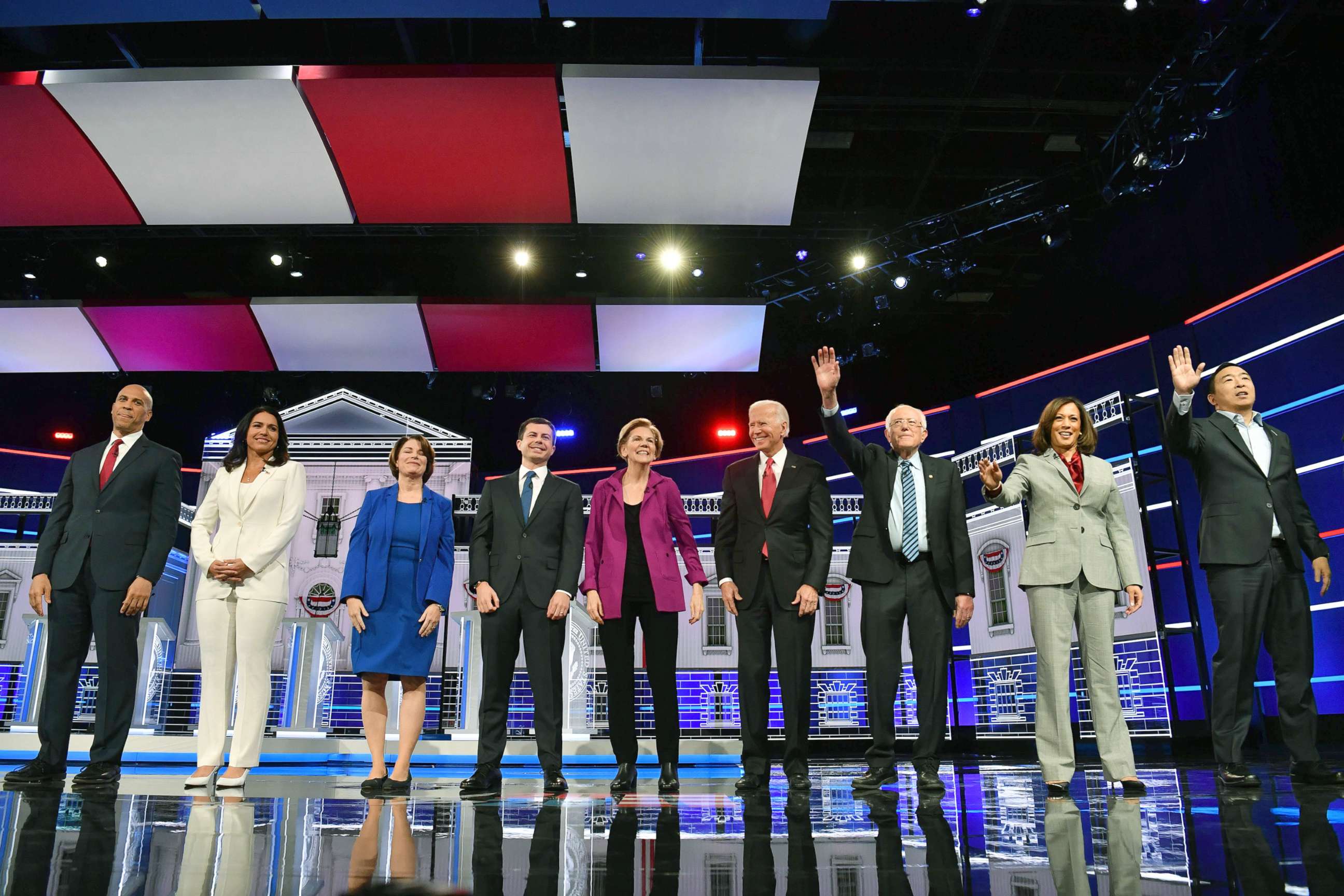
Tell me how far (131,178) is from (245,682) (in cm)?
460

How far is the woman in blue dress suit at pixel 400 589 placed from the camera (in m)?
3.95

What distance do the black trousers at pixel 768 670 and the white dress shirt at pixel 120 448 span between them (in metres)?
3.10

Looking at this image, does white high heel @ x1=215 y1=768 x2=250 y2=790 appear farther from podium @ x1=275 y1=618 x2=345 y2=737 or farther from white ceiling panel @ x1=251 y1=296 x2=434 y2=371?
white ceiling panel @ x1=251 y1=296 x2=434 y2=371

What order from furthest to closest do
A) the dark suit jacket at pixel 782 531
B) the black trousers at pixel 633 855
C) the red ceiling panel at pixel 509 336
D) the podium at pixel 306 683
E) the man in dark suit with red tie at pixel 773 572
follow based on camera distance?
the red ceiling panel at pixel 509 336
the podium at pixel 306 683
the dark suit jacket at pixel 782 531
the man in dark suit with red tie at pixel 773 572
the black trousers at pixel 633 855

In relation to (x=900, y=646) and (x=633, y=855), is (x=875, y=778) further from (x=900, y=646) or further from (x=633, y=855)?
(x=633, y=855)

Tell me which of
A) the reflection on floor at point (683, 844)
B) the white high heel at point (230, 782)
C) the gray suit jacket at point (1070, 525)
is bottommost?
the reflection on floor at point (683, 844)

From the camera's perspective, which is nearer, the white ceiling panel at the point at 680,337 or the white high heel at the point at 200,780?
the white high heel at the point at 200,780

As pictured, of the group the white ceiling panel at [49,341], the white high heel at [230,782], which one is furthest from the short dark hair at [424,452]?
the white ceiling panel at [49,341]

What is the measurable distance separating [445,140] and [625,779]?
14.9 feet

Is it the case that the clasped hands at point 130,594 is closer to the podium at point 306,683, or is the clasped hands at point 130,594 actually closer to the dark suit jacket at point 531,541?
the dark suit jacket at point 531,541

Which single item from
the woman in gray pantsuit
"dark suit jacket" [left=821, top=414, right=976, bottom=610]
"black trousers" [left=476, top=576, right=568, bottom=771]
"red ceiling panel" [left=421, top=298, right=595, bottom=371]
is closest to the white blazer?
"black trousers" [left=476, top=576, right=568, bottom=771]

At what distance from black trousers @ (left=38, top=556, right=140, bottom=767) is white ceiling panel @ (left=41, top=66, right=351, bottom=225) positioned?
10.7ft

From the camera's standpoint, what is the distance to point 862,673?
11367 millimetres

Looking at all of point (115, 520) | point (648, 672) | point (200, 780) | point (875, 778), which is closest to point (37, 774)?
point (200, 780)
